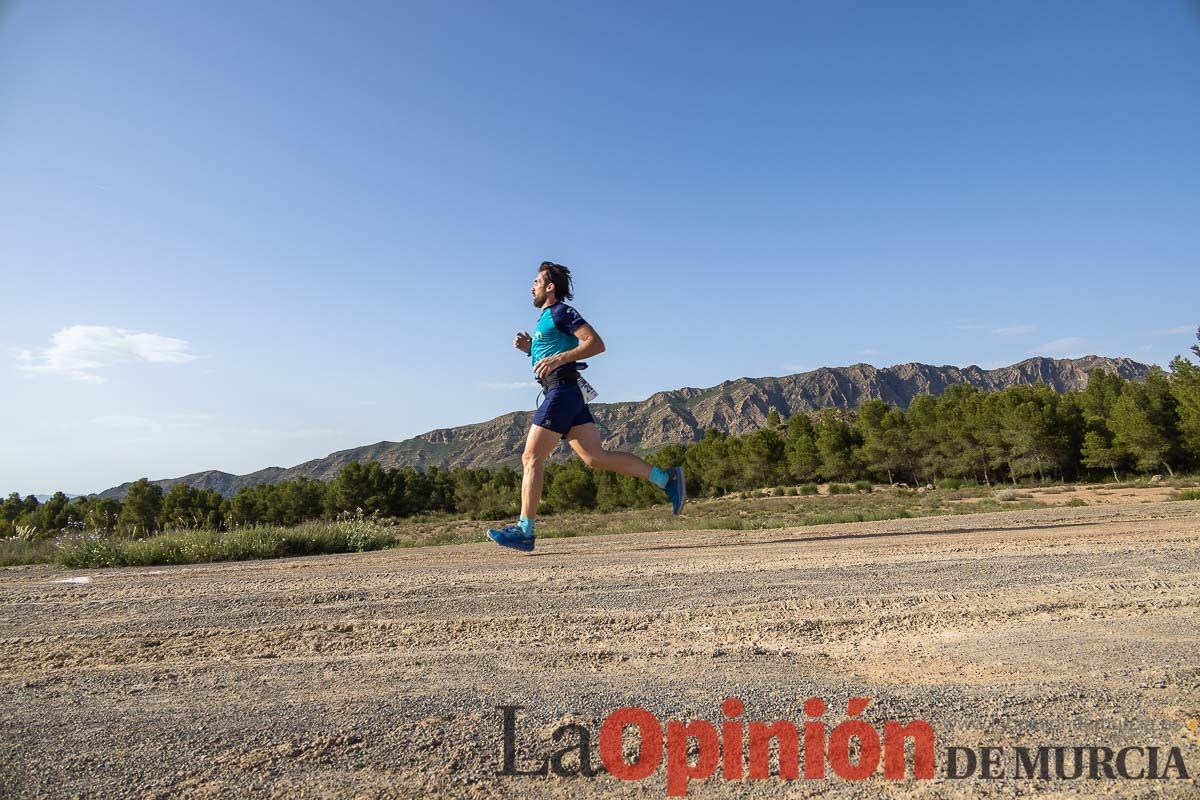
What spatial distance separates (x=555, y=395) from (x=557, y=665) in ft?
11.9

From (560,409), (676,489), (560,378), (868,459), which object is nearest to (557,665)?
(560,409)

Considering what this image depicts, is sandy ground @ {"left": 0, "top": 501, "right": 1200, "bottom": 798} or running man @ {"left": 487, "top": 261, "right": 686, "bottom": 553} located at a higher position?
running man @ {"left": 487, "top": 261, "right": 686, "bottom": 553}

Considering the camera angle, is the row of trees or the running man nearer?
the running man

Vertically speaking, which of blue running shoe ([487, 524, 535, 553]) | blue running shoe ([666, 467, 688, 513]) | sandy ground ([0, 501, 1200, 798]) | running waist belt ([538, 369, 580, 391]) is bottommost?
sandy ground ([0, 501, 1200, 798])

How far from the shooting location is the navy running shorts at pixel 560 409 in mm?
6117

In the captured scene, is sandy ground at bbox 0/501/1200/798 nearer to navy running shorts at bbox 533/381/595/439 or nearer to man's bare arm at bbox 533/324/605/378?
navy running shorts at bbox 533/381/595/439

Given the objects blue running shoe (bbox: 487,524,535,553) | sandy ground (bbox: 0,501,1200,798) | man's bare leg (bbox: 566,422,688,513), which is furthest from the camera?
man's bare leg (bbox: 566,422,688,513)

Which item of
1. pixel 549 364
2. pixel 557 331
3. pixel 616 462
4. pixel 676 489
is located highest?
pixel 557 331

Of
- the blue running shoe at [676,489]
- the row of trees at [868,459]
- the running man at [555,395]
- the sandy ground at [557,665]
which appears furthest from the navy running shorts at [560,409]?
the row of trees at [868,459]

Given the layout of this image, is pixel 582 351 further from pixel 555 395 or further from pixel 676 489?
pixel 676 489

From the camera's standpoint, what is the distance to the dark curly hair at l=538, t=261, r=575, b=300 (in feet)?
21.5

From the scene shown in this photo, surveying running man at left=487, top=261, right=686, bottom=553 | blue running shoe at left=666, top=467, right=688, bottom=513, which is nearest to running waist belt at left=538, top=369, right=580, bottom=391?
running man at left=487, top=261, right=686, bottom=553

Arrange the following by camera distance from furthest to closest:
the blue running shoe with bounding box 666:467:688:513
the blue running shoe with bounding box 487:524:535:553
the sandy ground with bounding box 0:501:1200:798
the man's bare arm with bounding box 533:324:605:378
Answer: the blue running shoe with bounding box 666:467:688:513 → the blue running shoe with bounding box 487:524:535:553 → the man's bare arm with bounding box 533:324:605:378 → the sandy ground with bounding box 0:501:1200:798

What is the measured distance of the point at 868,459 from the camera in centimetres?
5766
